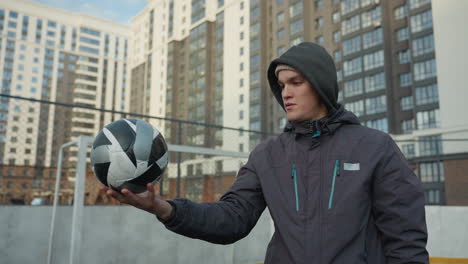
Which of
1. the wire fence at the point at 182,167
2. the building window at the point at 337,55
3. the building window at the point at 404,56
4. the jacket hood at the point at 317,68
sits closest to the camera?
the jacket hood at the point at 317,68

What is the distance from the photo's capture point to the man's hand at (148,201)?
1658 millimetres

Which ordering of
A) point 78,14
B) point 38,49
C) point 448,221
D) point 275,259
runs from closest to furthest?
point 275,259, point 448,221, point 38,49, point 78,14

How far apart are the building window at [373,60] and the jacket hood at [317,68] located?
170 feet

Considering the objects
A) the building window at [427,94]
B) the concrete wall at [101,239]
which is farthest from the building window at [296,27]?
the concrete wall at [101,239]

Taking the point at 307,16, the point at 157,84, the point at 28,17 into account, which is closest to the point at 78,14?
the point at 28,17

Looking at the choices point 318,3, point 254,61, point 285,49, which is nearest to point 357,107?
point 285,49

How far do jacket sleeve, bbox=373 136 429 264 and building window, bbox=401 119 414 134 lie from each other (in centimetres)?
4845

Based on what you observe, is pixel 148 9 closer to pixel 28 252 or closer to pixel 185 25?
pixel 185 25

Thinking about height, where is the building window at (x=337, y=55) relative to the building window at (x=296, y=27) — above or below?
below

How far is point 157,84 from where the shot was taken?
8981 cm

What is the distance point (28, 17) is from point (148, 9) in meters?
48.6

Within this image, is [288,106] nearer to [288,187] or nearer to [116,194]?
[288,187]

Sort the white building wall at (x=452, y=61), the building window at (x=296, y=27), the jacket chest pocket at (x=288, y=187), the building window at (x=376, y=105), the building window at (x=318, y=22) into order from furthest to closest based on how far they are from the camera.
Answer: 1. the building window at (x=296, y=27)
2. the building window at (x=318, y=22)
3. the building window at (x=376, y=105)
4. the white building wall at (x=452, y=61)
5. the jacket chest pocket at (x=288, y=187)

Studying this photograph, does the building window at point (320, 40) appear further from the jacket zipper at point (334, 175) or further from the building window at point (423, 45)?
the jacket zipper at point (334, 175)
